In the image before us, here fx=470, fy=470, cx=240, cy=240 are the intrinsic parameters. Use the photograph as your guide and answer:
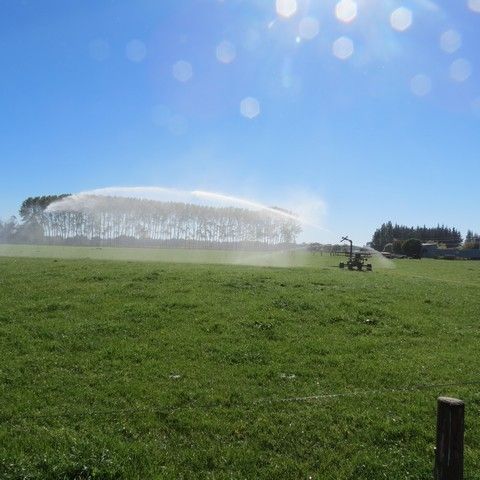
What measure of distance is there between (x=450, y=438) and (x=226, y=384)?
5.73 metres

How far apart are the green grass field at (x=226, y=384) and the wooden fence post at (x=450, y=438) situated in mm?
1834

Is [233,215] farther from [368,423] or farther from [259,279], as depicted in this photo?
[368,423]

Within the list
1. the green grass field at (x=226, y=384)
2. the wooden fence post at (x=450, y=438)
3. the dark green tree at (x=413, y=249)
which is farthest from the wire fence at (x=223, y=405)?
the dark green tree at (x=413, y=249)

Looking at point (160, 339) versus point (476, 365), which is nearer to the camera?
point (476, 365)

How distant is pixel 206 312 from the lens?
53.8 feet

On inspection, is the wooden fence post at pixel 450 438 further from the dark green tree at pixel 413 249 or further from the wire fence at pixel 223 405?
the dark green tree at pixel 413 249

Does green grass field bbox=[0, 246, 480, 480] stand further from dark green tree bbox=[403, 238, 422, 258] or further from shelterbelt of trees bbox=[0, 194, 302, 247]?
dark green tree bbox=[403, 238, 422, 258]

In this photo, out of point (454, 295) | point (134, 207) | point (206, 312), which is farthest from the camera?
point (134, 207)

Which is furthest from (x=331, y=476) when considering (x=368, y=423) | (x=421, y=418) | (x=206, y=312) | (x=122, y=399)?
(x=206, y=312)

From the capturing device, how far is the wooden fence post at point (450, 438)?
16.2ft

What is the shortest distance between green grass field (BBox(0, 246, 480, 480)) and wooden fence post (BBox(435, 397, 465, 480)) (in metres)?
1.83

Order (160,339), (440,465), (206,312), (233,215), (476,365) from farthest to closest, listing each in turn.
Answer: (233,215) < (206,312) < (160,339) < (476,365) < (440,465)

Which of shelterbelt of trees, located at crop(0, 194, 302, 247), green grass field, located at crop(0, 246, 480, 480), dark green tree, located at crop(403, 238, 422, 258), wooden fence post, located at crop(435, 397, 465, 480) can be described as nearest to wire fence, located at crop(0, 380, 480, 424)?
green grass field, located at crop(0, 246, 480, 480)

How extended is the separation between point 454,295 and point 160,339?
54.0 feet
